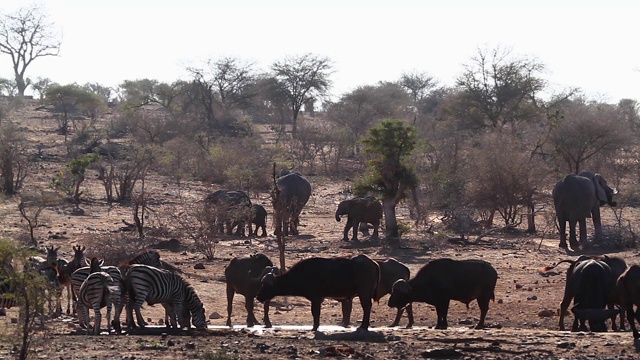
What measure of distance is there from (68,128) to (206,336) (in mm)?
39669

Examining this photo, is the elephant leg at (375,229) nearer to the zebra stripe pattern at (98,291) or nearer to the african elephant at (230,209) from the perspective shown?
the african elephant at (230,209)

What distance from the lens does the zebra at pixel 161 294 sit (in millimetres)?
14391

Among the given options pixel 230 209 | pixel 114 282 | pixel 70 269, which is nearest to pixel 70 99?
pixel 230 209

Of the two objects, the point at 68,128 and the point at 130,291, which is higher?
the point at 68,128

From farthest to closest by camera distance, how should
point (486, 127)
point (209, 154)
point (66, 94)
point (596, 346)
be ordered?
point (66, 94)
point (486, 127)
point (209, 154)
point (596, 346)

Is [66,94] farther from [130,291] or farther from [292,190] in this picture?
[130,291]

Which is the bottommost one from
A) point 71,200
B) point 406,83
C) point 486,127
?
point 71,200

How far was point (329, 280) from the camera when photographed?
14.1 metres

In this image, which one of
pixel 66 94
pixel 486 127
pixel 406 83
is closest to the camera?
pixel 486 127

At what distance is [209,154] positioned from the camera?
143 feet

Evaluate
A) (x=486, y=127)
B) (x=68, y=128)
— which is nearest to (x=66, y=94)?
(x=68, y=128)

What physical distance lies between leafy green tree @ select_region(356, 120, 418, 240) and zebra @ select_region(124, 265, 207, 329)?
12.0m

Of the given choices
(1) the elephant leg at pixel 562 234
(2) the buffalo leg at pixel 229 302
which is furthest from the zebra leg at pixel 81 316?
(1) the elephant leg at pixel 562 234

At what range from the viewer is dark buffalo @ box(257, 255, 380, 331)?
1405 centimetres
